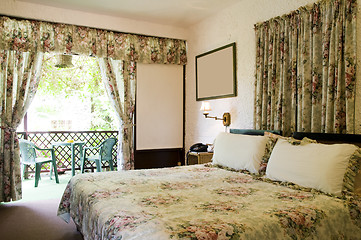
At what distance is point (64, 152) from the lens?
6.11 m

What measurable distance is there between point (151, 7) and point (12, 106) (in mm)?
2243

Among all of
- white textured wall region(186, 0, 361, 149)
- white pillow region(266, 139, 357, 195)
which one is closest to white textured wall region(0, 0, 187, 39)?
white textured wall region(186, 0, 361, 149)

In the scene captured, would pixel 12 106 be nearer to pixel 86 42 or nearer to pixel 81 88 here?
pixel 86 42

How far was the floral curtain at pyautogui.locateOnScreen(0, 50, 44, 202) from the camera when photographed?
3.55 metres

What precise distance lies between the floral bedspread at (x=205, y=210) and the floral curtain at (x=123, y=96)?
2054mm

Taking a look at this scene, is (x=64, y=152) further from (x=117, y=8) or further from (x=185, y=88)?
(x=117, y=8)

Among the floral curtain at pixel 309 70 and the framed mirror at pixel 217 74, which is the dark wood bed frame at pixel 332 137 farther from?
the framed mirror at pixel 217 74

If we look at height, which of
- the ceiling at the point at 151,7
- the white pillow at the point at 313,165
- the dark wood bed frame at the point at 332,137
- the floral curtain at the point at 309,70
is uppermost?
the ceiling at the point at 151,7

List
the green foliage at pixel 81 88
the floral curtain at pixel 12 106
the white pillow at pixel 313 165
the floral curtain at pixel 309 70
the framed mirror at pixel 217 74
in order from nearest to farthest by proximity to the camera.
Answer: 1. the white pillow at pixel 313 165
2. the floral curtain at pixel 309 70
3. the floral curtain at pixel 12 106
4. the framed mirror at pixel 217 74
5. the green foliage at pixel 81 88

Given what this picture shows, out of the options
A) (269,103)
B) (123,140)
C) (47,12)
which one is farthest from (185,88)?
(47,12)

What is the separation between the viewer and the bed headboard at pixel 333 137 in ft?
7.18

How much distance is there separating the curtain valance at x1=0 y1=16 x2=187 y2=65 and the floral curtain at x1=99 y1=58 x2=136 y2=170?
6.1 inches

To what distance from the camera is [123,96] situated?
448 cm

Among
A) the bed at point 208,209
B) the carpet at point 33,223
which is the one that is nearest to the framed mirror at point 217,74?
the bed at point 208,209
